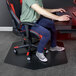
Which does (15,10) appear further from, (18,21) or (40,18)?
(40,18)

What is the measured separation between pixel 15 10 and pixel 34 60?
783 mm

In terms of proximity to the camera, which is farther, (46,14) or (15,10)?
(15,10)

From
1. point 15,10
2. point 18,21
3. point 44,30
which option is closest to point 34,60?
point 44,30

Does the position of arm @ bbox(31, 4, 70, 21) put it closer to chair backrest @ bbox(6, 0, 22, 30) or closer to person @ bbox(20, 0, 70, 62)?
person @ bbox(20, 0, 70, 62)

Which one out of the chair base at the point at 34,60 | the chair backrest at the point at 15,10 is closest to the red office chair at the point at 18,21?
the chair backrest at the point at 15,10

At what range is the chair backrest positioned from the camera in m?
2.31

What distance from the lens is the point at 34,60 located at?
254 centimetres

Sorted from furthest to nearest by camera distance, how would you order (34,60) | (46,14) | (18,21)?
1. (34,60)
2. (18,21)
3. (46,14)

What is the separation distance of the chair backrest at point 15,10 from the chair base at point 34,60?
49cm

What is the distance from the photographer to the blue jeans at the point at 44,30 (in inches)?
91.5

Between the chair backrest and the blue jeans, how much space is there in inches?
5.4

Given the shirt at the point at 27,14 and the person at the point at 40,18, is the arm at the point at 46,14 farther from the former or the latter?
the shirt at the point at 27,14

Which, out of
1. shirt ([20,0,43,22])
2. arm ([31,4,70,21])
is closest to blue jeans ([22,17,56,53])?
shirt ([20,0,43,22])

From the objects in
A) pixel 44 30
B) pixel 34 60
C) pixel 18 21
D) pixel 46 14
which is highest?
pixel 46 14
